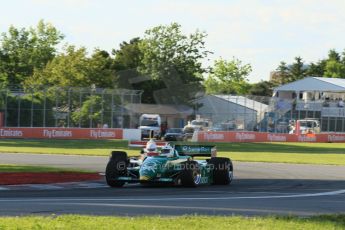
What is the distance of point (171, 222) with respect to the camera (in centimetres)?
1222

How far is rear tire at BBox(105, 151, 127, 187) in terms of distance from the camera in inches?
871

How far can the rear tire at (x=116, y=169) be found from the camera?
2212 cm

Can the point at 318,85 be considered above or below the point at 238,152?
above

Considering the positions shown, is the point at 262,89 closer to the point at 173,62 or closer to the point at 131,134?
the point at 173,62

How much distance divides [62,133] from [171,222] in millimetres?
54788

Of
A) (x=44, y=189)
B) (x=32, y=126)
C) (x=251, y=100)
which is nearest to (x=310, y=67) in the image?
(x=251, y=100)

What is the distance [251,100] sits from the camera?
279 feet

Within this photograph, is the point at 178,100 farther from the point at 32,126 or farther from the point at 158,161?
the point at 158,161

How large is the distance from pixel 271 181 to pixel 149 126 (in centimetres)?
5234

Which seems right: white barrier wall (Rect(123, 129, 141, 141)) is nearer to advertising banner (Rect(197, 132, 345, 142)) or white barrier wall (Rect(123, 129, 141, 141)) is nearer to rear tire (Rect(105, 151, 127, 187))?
advertising banner (Rect(197, 132, 345, 142))

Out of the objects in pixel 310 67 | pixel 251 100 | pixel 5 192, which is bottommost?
pixel 5 192

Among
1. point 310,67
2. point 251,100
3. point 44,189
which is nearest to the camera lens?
point 44,189

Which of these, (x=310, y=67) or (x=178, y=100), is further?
(x=310, y=67)

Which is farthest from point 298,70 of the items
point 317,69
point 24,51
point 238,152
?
point 238,152
